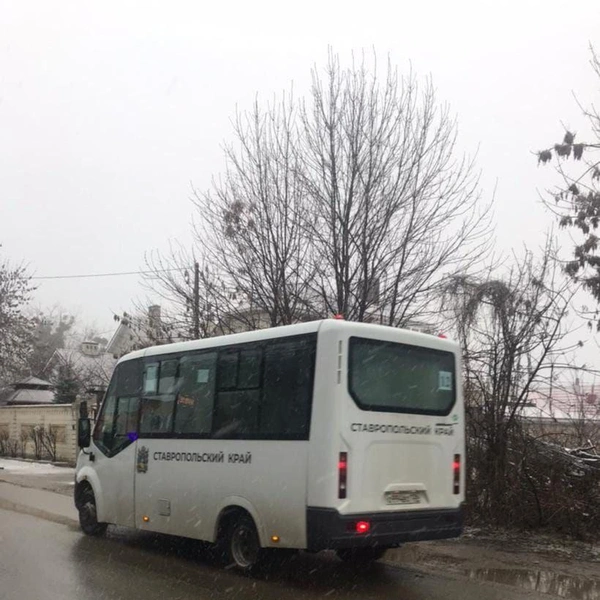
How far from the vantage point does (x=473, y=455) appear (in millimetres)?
10750

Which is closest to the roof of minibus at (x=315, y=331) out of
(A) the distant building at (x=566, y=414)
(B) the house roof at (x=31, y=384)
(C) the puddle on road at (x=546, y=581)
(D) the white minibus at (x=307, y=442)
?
Result: (D) the white minibus at (x=307, y=442)

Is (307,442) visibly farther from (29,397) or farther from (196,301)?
(29,397)

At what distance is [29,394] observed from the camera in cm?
3866

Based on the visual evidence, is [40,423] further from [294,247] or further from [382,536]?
[382,536]

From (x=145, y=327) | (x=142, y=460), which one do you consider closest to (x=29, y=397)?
(x=145, y=327)

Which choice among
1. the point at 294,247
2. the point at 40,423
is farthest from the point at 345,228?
the point at 40,423

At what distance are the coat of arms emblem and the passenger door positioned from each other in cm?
14

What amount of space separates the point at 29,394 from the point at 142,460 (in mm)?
31714

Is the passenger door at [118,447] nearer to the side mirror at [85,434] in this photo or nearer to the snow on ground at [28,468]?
the side mirror at [85,434]

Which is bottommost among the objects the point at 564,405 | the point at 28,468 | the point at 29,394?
the point at 28,468

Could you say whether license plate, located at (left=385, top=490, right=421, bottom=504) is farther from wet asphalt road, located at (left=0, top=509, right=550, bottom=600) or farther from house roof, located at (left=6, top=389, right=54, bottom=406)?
house roof, located at (left=6, top=389, right=54, bottom=406)

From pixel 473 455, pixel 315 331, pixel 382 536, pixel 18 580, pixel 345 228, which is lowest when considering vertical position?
pixel 18 580

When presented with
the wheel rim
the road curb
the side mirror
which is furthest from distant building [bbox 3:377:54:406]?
the wheel rim

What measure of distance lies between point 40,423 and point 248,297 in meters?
17.0
